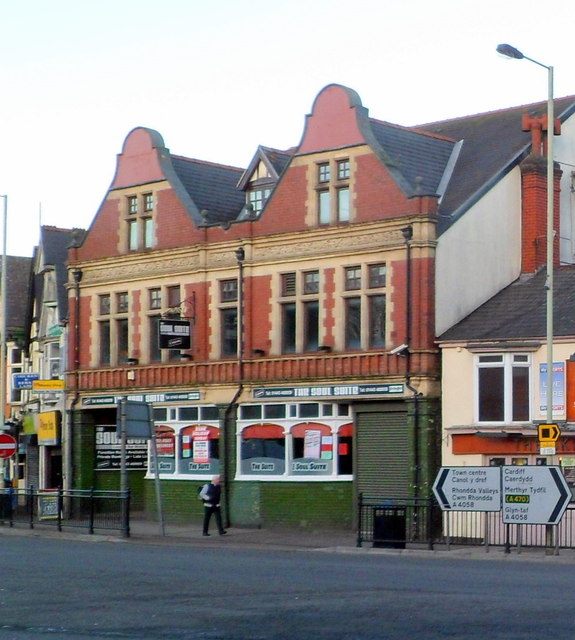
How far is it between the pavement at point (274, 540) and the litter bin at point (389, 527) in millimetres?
194

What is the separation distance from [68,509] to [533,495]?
1519 cm

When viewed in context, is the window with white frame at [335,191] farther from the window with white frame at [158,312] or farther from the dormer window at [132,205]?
the dormer window at [132,205]

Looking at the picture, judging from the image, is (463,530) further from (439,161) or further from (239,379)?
(439,161)

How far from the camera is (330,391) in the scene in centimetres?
3616

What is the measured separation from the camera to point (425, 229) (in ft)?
113

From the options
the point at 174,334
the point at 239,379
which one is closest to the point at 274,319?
the point at 239,379

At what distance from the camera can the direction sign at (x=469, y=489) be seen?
93.3ft

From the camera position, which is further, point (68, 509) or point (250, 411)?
point (250, 411)

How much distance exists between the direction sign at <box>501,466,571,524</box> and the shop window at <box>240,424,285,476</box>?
10316 mm

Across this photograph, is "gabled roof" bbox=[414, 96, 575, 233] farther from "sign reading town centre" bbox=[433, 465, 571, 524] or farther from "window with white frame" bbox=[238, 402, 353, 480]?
"sign reading town centre" bbox=[433, 465, 571, 524]

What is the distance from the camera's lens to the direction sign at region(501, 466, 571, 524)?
2733cm

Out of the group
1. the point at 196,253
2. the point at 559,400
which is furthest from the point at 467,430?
the point at 196,253

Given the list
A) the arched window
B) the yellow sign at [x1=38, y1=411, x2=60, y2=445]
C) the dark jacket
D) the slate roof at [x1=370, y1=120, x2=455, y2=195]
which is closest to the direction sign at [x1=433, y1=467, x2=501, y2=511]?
the arched window

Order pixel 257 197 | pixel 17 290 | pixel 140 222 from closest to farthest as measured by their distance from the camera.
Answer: pixel 257 197
pixel 140 222
pixel 17 290
